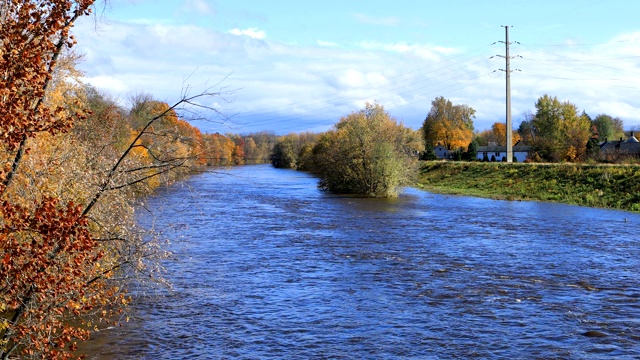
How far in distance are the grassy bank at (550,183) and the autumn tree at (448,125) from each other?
62.7 meters

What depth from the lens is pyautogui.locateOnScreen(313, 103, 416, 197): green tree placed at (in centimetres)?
4934

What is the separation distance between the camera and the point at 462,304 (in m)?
15.3

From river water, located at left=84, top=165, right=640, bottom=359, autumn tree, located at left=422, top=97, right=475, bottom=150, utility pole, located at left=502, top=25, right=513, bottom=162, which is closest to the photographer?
river water, located at left=84, top=165, right=640, bottom=359

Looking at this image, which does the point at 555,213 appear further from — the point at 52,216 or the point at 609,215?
the point at 52,216

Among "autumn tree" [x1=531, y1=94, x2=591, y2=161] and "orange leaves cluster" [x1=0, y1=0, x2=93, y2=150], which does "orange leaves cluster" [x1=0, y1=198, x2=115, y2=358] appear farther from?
"autumn tree" [x1=531, y1=94, x2=591, y2=161]

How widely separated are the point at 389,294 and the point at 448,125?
377 ft

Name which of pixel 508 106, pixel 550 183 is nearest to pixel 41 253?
pixel 550 183

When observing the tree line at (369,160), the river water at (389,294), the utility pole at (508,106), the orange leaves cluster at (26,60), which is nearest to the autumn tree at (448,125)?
the utility pole at (508,106)

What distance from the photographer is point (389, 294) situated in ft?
53.7

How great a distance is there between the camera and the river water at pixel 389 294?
482 inches

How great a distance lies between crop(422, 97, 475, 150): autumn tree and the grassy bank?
62.7m

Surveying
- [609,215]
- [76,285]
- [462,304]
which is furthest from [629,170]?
[76,285]

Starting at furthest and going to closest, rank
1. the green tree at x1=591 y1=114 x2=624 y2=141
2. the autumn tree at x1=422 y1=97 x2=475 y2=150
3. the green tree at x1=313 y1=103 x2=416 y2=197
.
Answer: the green tree at x1=591 y1=114 x2=624 y2=141 → the autumn tree at x1=422 y1=97 x2=475 y2=150 → the green tree at x1=313 y1=103 x2=416 y2=197

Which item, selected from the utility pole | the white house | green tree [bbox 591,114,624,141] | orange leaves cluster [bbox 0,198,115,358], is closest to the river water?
orange leaves cluster [bbox 0,198,115,358]
